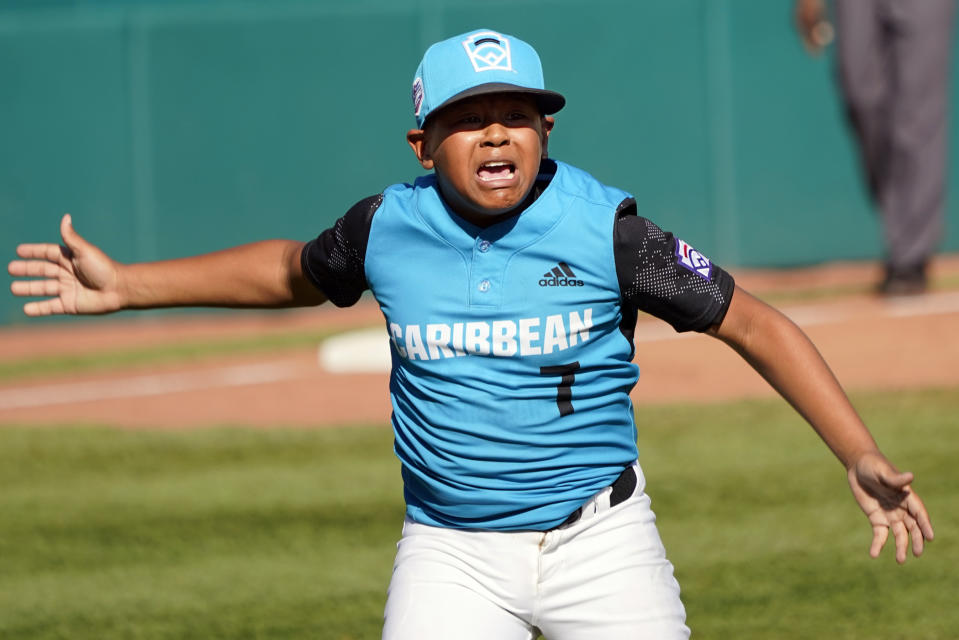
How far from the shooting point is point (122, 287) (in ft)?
12.5

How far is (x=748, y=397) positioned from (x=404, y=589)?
18.6ft

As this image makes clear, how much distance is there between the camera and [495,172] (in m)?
3.28

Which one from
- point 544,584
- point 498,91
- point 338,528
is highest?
point 498,91

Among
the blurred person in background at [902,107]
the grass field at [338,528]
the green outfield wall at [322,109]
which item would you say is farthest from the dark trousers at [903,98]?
the grass field at [338,528]

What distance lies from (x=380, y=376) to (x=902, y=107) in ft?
15.2

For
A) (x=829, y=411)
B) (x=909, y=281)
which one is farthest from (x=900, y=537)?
(x=909, y=281)

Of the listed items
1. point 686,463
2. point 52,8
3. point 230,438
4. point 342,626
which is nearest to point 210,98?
point 52,8

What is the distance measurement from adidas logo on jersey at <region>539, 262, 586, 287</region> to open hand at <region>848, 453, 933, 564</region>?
2.43 ft

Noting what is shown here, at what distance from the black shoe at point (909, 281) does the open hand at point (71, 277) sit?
8.43 m

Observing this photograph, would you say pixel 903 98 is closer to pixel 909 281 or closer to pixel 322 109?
pixel 909 281

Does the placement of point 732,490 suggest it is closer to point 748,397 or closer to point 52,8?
point 748,397

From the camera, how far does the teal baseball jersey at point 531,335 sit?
3281 millimetres

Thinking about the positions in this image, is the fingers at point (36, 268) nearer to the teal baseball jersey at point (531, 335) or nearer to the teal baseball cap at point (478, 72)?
the teal baseball jersey at point (531, 335)

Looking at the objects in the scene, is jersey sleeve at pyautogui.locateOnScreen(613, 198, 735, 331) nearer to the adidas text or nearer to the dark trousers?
the adidas text
